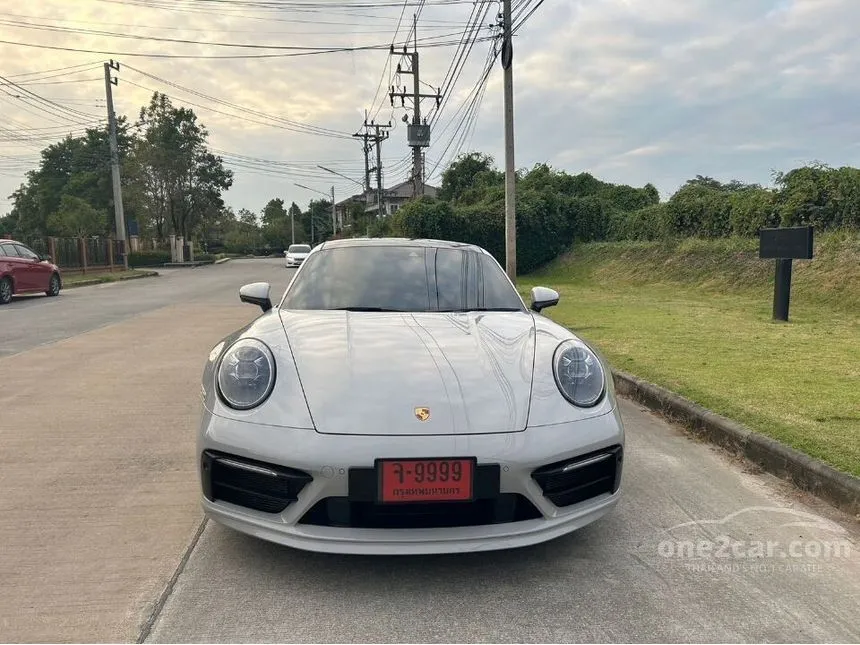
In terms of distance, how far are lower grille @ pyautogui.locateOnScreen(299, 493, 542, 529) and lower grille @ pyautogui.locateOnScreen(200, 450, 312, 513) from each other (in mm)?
122

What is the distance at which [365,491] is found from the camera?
86.6 inches

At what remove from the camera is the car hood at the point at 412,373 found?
2.35 meters

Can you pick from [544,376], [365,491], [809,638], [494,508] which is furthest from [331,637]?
[809,638]

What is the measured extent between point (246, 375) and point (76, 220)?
168ft

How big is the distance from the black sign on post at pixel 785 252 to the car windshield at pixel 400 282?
7236 millimetres

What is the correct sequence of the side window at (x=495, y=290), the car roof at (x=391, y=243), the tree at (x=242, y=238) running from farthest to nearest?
1. the tree at (x=242, y=238)
2. the car roof at (x=391, y=243)
3. the side window at (x=495, y=290)

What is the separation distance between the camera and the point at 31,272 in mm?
15875

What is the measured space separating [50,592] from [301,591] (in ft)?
3.12

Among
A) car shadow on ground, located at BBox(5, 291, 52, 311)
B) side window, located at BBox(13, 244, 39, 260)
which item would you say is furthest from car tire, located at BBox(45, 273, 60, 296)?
side window, located at BBox(13, 244, 39, 260)

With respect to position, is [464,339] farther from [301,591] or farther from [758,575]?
[758,575]

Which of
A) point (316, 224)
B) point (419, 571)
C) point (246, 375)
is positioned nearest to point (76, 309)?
point (246, 375)

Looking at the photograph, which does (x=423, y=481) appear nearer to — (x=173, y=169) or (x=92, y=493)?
(x=92, y=493)

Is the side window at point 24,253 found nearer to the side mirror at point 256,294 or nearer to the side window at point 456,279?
the side mirror at point 256,294

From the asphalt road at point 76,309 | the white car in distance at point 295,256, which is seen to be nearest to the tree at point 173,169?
the white car in distance at point 295,256
